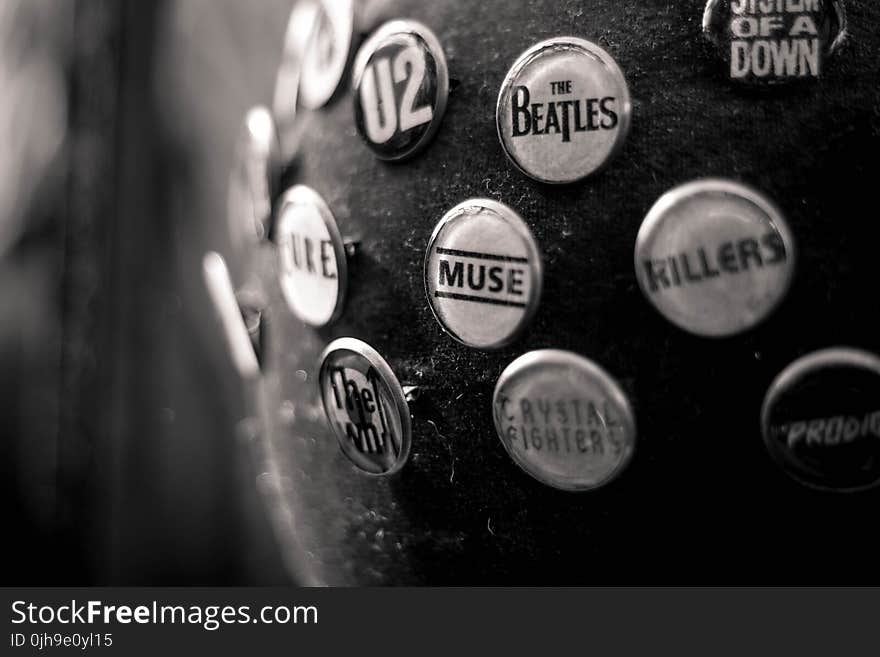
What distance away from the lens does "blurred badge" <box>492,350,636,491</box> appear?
1.12 feet

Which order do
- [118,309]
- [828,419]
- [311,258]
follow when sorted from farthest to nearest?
[118,309], [311,258], [828,419]

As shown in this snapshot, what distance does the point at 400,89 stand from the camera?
38 cm

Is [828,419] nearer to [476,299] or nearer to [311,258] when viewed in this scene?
[476,299]

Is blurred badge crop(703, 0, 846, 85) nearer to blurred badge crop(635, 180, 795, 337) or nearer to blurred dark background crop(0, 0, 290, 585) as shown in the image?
blurred badge crop(635, 180, 795, 337)

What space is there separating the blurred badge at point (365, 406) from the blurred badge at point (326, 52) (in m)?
0.13

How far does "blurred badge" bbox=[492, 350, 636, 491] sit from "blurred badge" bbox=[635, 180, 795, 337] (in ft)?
0.14

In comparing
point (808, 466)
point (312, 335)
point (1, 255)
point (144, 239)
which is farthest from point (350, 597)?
point (1, 255)

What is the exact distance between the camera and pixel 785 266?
32cm

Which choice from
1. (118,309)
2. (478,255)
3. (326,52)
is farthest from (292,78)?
(118,309)

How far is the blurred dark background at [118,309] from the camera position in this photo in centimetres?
109

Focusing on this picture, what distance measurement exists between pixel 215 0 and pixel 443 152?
31.6 inches

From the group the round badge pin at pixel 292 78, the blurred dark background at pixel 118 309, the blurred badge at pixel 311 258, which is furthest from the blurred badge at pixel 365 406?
the blurred dark background at pixel 118 309

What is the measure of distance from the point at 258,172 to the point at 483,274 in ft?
0.60

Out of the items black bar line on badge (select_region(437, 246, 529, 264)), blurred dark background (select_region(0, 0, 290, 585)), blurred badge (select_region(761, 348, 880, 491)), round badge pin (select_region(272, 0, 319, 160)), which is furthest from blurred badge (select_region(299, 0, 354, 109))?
blurred dark background (select_region(0, 0, 290, 585))
